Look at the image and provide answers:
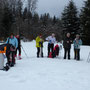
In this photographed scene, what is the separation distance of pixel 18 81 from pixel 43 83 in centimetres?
84

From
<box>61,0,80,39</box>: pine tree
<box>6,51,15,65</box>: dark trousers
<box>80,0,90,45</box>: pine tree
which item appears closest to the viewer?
<box>6,51,15,65</box>: dark trousers

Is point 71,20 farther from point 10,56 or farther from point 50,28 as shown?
point 10,56

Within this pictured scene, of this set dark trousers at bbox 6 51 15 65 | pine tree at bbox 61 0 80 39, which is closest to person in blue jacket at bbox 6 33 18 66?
dark trousers at bbox 6 51 15 65

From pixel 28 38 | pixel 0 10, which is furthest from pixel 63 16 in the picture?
pixel 0 10

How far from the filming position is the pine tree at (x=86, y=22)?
23.8 meters

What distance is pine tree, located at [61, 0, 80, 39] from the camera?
27.8 m

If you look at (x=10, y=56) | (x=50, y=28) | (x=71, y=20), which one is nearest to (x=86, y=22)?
(x=71, y=20)

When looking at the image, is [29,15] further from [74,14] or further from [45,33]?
[74,14]

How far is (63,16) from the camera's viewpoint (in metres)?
28.8

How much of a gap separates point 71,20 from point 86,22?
451 cm

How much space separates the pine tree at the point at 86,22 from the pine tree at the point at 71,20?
2.63 metres

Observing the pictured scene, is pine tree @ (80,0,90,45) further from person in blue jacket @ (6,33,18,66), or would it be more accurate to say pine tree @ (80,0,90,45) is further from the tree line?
person in blue jacket @ (6,33,18,66)

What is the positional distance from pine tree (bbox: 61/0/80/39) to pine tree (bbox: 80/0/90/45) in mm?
2635

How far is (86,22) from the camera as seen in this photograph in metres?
23.8
